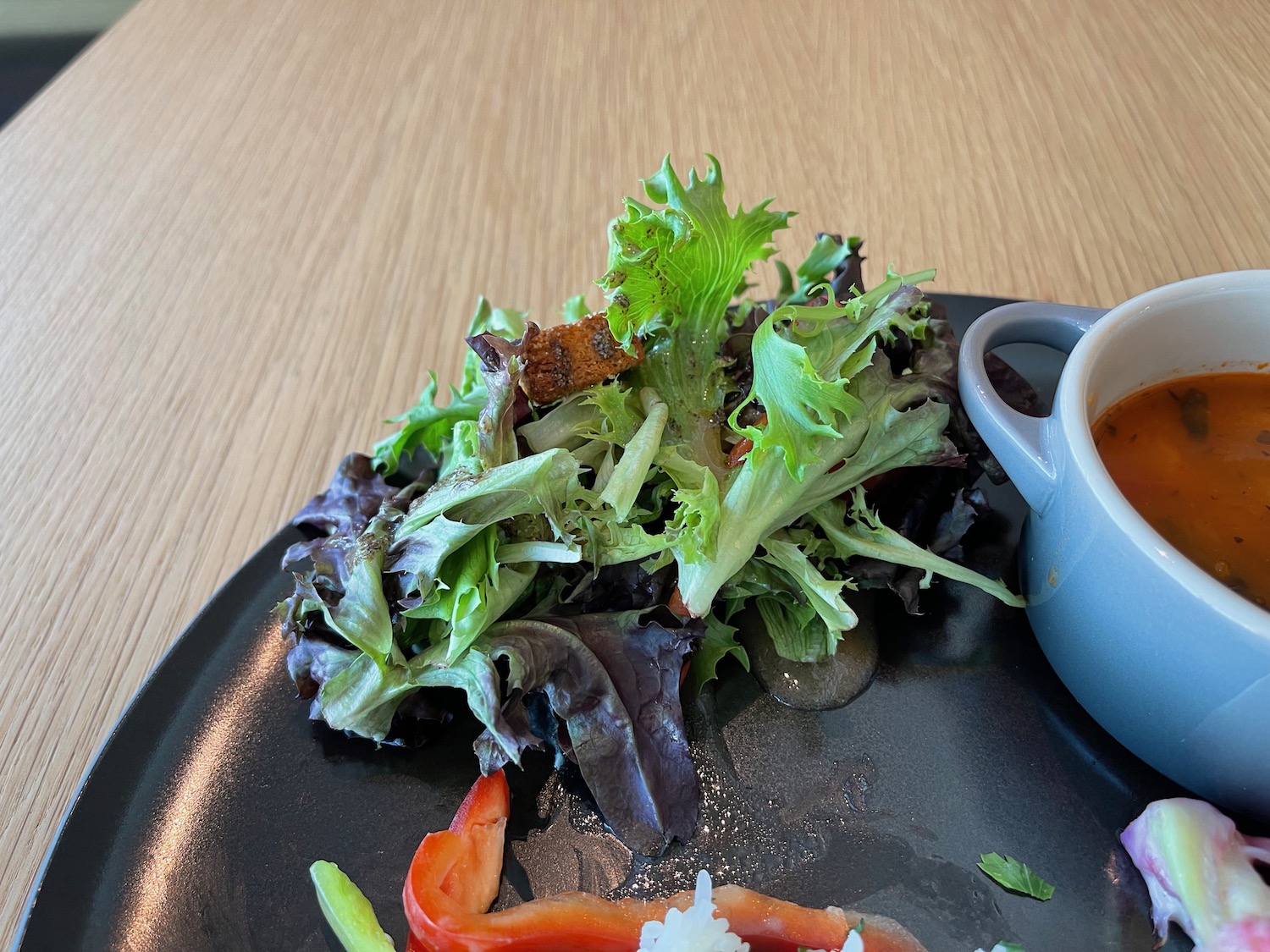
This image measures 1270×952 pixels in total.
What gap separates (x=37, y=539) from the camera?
112 cm

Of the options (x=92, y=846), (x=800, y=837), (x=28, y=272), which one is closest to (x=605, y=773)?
(x=800, y=837)

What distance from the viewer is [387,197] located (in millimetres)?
1559

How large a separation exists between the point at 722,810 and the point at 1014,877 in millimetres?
227

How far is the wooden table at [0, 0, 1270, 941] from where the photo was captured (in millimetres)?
1132

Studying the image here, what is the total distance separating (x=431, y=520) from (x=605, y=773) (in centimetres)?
26

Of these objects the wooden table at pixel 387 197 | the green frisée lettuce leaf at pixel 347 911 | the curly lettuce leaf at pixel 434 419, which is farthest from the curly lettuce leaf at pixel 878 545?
the wooden table at pixel 387 197

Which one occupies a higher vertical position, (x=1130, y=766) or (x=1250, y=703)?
(x=1250, y=703)

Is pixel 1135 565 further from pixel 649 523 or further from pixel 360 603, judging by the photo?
pixel 360 603

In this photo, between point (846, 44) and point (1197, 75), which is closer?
point (1197, 75)

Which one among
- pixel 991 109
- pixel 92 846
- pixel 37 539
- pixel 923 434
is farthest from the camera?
pixel 991 109

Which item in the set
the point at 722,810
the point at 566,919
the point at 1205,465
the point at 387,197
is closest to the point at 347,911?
the point at 566,919

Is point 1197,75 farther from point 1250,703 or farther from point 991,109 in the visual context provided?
point 1250,703

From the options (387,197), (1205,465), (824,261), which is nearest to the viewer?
(1205,465)

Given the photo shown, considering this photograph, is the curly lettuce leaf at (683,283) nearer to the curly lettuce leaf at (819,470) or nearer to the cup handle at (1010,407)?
the curly lettuce leaf at (819,470)
